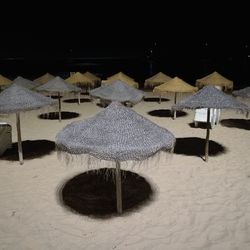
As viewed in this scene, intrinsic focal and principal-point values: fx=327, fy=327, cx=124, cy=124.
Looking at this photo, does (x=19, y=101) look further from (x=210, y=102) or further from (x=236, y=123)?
(x=236, y=123)

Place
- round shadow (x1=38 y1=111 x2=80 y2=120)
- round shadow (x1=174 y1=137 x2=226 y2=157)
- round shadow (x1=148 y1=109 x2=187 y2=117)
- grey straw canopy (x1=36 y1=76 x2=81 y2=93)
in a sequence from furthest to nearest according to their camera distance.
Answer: round shadow (x1=148 y1=109 x2=187 y2=117)
round shadow (x1=38 y1=111 x2=80 y2=120)
grey straw canopy (x1=36 y1=76 x2=81 y2=93)
round shadow (x1=174 y1=137 x2=226 y2=157)

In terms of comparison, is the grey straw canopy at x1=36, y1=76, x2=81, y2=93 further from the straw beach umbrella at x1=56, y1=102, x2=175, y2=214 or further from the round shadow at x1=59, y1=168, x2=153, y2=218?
the straw beach umbrella at x1=56, y1=102, x2=175, y2=214

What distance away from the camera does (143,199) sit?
8.44m

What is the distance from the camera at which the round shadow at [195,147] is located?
11.9 meters

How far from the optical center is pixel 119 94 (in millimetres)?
14602

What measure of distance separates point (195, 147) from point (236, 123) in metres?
4.90

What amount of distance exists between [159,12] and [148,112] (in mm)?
38995

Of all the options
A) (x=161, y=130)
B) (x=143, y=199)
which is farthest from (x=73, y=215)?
(x=161, y=130)

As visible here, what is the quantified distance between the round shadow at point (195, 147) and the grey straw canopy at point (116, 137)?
486 cm

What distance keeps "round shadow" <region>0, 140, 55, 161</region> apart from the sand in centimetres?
32

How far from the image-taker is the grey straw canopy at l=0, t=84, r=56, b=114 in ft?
31.7

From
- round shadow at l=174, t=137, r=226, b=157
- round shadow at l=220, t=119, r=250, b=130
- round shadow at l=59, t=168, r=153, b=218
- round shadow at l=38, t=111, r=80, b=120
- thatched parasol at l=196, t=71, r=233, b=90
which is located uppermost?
thatched parasol at l=196, t=71, r=233, b=90

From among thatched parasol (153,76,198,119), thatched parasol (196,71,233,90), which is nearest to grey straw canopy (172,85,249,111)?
thatched parasol (153,76,198,119)

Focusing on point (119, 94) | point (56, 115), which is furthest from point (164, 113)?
point (56, 115)
